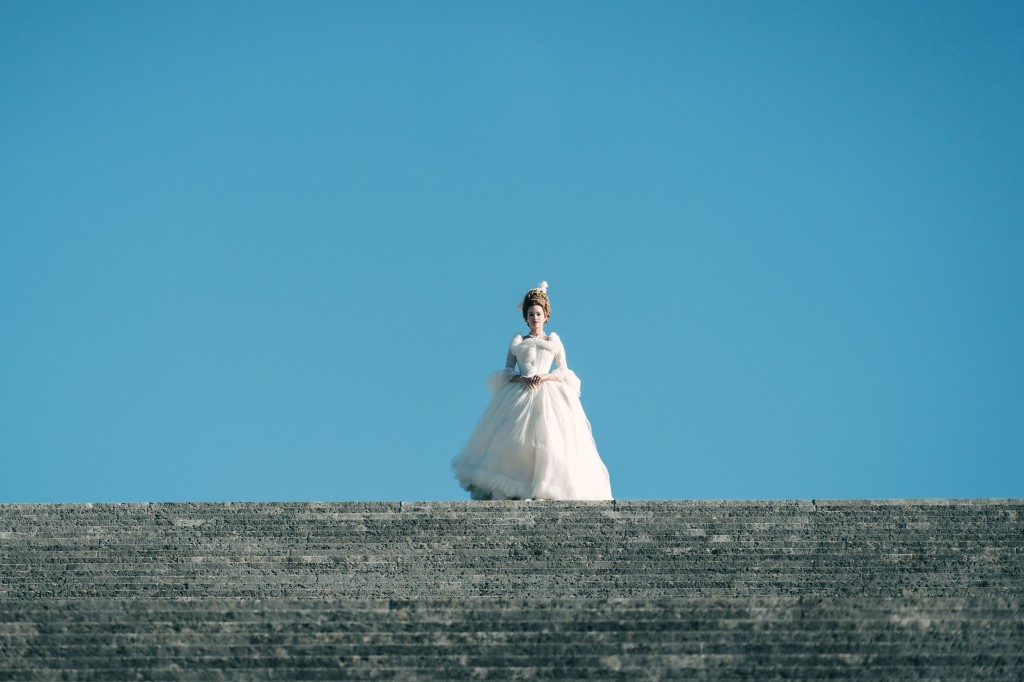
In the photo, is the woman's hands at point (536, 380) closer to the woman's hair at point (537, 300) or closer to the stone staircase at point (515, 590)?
the woman's hair at point (537, 300)

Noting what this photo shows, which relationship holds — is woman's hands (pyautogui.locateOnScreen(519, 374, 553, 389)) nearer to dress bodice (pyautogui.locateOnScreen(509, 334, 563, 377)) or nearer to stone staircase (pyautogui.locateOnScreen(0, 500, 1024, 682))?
dress bodice (pyautogui.locateOnScreen(509, 334, 563, 377))

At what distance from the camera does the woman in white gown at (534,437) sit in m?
14.6

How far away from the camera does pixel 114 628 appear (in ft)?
37.5

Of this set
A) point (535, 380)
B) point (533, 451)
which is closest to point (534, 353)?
point (535, 380)

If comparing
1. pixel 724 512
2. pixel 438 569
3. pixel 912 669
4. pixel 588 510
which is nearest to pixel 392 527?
pixel 438 569

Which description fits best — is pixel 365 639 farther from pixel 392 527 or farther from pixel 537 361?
pixel 537 361

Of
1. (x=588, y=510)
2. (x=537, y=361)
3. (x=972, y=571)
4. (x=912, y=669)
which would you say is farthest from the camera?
(x=537, y=361)

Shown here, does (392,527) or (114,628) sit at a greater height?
(392,527)

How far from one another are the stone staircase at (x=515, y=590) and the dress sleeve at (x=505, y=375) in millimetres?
2588

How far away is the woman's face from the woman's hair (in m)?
0.04

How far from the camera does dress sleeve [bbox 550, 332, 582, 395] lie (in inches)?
599

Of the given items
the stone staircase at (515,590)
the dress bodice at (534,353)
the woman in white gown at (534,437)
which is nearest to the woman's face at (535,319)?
the woman in white gown at (534,437)

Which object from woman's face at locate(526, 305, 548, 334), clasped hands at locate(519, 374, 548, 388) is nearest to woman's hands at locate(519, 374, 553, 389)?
clasped hands at locate(519, 374, 548, 388)

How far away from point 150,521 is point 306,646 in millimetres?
2146
